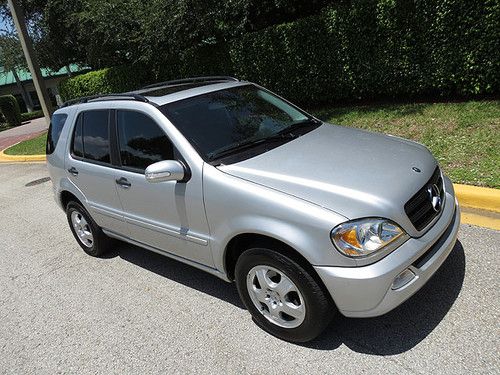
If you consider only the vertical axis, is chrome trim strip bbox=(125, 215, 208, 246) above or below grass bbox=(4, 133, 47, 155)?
above

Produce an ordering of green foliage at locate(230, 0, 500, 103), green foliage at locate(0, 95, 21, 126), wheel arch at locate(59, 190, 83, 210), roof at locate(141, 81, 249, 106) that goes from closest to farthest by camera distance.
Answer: roof at locate(141, 81, 249, 106) < wheel arch at locate(59, 190, 83, 210) < green foliage at locate(230, 0, 500, 103) < green foliage at locate(0, 95, 21, 126)

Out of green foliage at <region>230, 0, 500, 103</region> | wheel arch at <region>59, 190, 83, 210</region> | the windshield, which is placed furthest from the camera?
green foliage at <region>230, 0, 500, 103</region>

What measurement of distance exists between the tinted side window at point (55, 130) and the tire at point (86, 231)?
2.30 ft

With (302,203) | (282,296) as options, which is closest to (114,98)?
(302,203)

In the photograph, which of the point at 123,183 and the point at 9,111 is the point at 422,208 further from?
the point at 9,111

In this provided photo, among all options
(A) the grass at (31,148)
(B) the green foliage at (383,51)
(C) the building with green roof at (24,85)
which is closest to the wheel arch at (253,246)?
(B) the green foliage at (383,51)

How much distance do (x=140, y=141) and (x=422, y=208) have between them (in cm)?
230

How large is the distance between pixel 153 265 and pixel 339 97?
6.02 metres

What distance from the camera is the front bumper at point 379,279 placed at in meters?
2.63

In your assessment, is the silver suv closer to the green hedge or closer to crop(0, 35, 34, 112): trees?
the green hedge

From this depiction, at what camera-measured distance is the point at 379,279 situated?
2619mm

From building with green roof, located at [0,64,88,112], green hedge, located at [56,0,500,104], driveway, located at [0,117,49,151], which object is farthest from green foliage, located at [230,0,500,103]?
building with green roof, located at [0,64,88,112]

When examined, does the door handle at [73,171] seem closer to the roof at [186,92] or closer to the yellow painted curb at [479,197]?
the roof at [186,92]

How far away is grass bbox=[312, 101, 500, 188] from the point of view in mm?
5070
